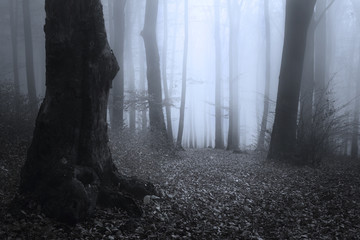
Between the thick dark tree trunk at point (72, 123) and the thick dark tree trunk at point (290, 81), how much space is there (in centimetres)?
776

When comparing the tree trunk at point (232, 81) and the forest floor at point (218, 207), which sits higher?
the tree trunk at point (232, 81)

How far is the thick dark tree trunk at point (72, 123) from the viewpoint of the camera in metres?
5.07

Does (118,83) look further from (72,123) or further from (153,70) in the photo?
(72,123)

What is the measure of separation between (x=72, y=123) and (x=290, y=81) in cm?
907

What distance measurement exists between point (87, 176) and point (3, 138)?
4617 mm

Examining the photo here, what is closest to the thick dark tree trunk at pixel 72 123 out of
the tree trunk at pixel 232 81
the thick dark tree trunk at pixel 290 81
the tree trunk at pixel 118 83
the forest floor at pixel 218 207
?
the forest floor at pixel 218 207

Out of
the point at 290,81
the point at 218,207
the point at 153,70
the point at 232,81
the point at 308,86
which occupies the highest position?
the point at 153,70

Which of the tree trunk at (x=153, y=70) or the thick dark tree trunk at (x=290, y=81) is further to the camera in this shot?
the tree trunk at (x=153, y=70)

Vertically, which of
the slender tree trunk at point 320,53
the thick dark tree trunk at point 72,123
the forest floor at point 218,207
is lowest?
the forest floor at point 218,207

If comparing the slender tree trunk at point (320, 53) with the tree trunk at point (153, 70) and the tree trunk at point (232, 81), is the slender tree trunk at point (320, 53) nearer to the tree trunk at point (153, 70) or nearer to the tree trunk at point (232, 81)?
the tree trunk at point (232, 81)

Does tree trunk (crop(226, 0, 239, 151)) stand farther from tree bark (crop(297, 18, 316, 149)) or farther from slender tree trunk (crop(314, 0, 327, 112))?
tree bark (crop(297, 18, 316, 149))

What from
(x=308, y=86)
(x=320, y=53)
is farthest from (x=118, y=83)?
(x=320, y=53)

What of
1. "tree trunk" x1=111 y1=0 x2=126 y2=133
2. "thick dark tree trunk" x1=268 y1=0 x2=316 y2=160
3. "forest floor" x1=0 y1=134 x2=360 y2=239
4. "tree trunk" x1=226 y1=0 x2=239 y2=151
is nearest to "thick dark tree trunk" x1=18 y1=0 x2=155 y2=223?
"forest floor" x1=0 y1=134 x2=360 y2=239

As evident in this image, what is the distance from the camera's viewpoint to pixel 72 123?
550 centimetres
